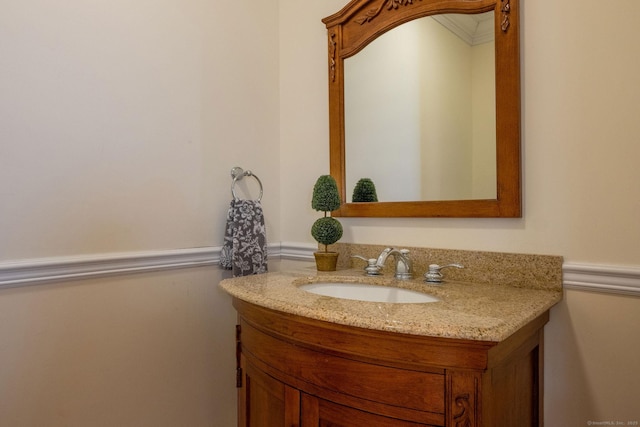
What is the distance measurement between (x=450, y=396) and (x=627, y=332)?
1.93ft

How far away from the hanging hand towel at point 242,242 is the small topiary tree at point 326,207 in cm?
27

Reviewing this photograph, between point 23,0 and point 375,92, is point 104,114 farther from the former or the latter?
point 375,92

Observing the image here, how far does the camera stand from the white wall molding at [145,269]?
3.10ft

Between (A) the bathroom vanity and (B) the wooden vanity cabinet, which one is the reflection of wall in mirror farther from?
(B) the wooden vanity cabinet

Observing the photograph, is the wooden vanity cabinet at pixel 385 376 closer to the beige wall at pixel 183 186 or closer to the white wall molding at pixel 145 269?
the white wall molding at pixel 145 269

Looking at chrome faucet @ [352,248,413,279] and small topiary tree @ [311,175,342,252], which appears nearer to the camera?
chrome faucet @ [352,248,413,279]

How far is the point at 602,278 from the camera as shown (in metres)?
0.96

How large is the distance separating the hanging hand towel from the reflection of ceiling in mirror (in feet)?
3.27

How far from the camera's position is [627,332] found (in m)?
0.94

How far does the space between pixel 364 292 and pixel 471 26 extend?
3.10ft

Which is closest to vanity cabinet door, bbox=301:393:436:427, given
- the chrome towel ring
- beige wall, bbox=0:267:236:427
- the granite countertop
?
the granite countertop

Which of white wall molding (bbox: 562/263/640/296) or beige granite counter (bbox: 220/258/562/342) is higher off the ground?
white wall molding (bbox: 562/263/640/296)

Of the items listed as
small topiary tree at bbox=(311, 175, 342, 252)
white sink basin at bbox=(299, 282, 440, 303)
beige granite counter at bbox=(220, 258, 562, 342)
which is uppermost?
small topiary tree at bbox=(311, 175, 342, 252)

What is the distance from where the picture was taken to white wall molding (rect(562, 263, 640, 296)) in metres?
0.92
